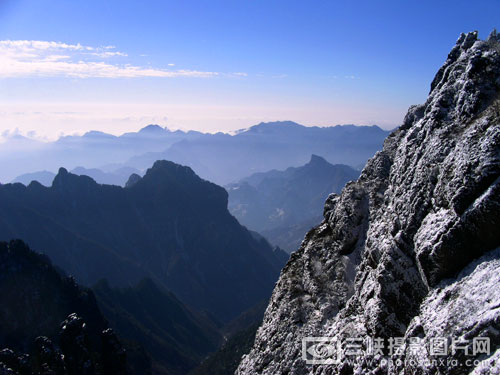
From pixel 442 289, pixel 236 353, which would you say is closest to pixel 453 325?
pixel 442 289

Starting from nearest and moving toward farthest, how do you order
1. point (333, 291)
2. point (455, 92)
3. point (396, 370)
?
point (396, 370)
point (455, 92)
point (333, 291)

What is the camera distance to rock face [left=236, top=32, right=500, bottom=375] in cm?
1572

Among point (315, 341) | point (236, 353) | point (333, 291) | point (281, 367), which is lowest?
point (236, 353)

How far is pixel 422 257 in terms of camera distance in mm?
18312

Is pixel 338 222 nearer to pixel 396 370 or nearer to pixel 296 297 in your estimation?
pixel 296 297

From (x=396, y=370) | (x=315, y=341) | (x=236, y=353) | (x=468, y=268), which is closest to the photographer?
(x=468, y=268)

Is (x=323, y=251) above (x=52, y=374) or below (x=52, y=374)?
above

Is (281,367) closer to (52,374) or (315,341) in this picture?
(315,341)

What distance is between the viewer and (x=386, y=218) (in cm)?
2436

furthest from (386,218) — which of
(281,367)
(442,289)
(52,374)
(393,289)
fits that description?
A: (52,374)

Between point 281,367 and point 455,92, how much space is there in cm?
2285

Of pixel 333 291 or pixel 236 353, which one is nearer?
pixel 333 291

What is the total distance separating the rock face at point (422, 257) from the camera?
1572cm

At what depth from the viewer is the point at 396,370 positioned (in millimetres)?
17688
